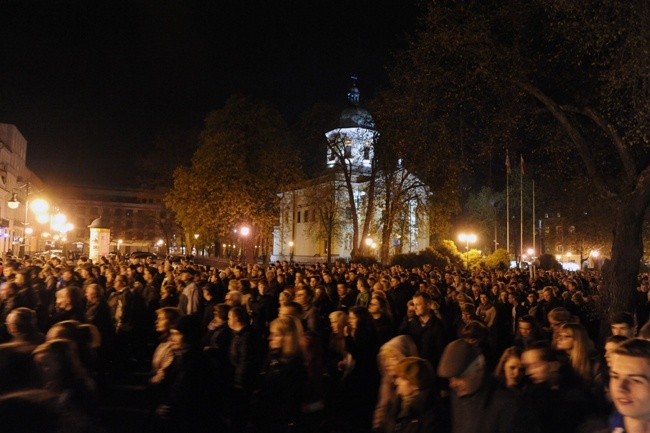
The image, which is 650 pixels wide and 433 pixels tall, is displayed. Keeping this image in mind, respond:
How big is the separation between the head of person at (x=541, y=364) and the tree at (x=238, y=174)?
32178 mm

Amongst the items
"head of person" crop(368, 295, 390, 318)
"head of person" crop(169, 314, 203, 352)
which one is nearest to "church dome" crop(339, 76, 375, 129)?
"head of person" crop(368, 295, 390, 318)

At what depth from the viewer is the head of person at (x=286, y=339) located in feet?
17.4

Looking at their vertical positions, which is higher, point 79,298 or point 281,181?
point 281,181

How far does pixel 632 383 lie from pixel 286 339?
3237 millimetres

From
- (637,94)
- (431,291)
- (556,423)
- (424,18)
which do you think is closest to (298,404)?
(556,423)

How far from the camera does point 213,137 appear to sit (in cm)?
3781

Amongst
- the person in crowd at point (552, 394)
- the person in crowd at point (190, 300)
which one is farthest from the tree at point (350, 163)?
the person in crowd at point (552, 394)

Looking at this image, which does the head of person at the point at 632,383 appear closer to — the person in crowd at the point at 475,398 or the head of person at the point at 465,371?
the person in crowd at the point at 475,398

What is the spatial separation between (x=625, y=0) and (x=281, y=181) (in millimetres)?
28195

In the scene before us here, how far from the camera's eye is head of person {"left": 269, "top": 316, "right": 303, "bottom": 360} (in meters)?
5.29

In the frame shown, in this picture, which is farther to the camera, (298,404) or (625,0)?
(625,0)

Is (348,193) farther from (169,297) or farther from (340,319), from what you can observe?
(340,319)

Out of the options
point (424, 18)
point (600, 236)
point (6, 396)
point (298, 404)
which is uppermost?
point (424, 18)

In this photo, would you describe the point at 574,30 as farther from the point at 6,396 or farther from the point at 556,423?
the point at 6,396
